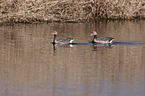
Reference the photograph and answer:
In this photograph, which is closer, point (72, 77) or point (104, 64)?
point (72, 77)

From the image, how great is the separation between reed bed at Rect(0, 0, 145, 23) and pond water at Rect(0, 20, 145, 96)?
19832 millimetres

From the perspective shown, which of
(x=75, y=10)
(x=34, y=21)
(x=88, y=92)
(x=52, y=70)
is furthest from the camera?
(x=75, y=10)

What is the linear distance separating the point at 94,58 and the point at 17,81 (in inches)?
244

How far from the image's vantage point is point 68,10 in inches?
1988

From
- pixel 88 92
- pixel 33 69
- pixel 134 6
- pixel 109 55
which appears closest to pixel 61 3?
pixel 134 6

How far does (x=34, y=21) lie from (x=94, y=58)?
28.3m

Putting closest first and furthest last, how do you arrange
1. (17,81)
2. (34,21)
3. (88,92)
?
(88,92) → (17,81) → (34,21)

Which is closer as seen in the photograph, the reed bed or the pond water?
the pond water

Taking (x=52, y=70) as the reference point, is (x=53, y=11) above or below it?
above

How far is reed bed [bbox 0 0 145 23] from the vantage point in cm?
4588

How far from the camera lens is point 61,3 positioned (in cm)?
4878

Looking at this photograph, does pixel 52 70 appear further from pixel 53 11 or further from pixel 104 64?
pixel 53 11

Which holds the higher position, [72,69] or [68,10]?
[68,10]

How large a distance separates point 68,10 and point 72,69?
111ft
